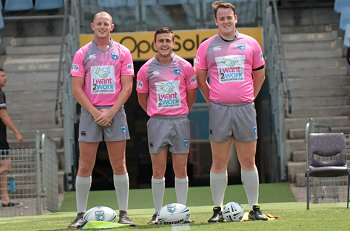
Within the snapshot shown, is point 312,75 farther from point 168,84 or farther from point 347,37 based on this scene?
point 168,84

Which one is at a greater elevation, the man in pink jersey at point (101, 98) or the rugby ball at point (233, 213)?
the man in pink jersey at point (101, 98)

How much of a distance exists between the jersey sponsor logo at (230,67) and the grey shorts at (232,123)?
24 centimetres

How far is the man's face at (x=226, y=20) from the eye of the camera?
10.3m

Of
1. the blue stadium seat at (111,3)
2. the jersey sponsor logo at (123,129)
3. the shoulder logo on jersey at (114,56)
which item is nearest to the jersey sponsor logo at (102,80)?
the shoulder logo on jersey at (114,56)

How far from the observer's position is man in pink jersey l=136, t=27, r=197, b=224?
10555 mm

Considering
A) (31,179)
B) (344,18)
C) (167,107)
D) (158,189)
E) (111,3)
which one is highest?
(111,3)

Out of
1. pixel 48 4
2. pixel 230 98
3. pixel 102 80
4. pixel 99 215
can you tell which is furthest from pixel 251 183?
pixel 48 4

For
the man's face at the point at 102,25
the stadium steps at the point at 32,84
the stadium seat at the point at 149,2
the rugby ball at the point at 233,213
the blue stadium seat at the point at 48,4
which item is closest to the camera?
the rugby ball at the point at 233,213

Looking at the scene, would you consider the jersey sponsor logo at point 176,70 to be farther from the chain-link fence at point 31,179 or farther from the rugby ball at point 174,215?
the chain-link fence at point 31,179

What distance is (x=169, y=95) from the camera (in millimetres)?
10570

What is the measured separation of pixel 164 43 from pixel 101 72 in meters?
0.66

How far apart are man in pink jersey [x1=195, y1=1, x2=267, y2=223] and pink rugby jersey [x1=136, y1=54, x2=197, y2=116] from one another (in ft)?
0.81

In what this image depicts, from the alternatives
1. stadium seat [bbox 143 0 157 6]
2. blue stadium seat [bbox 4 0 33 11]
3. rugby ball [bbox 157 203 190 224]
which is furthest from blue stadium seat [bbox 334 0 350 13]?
rugby ball [bbox 157 203 190 224]

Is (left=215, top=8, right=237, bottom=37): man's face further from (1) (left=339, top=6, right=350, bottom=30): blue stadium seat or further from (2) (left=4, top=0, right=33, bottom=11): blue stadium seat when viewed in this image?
(2) (left=4, top=0, right=33, bottom=11): blue stadium seat
